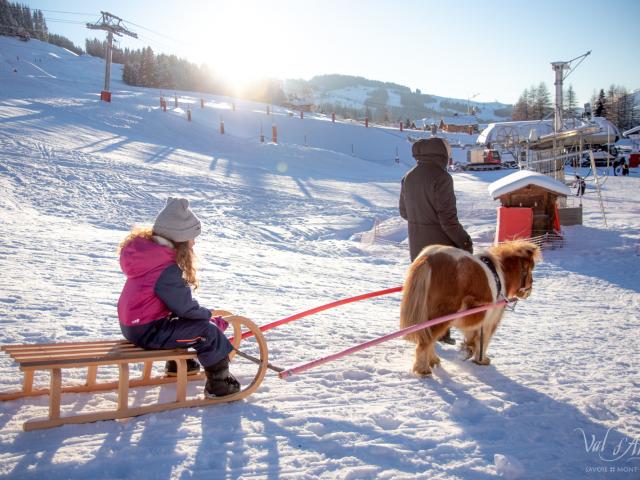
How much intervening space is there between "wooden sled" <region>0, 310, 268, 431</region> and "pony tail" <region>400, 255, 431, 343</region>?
1249 mm

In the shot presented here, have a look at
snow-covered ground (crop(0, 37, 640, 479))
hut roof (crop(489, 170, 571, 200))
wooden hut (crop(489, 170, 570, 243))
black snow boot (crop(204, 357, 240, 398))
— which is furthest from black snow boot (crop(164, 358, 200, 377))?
hut roof (crop(489, 170, 571, 200))

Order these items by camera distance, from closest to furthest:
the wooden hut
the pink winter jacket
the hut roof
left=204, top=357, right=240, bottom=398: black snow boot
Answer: the pink winter jacket < left=204, top=357, right=240, bottom=398: black snow boot < the hut roof < the wooden hut

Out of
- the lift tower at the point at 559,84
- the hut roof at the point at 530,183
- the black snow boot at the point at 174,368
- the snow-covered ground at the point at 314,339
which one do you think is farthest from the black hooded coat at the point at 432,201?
the lift tower at the point at 559,84

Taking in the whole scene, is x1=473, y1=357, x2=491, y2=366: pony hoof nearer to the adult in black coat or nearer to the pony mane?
the adult in black coat

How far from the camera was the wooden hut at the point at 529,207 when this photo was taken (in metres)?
10.1

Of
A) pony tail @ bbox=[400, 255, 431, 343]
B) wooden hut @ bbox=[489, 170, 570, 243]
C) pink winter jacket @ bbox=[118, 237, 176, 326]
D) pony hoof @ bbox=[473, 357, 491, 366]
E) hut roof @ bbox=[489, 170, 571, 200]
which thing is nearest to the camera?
pink winter jacket @ bbox=[118, 237, 176, 326]

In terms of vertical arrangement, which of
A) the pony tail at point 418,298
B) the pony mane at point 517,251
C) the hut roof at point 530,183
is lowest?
the pony tail at point 418,298

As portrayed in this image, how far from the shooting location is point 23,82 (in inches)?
1073

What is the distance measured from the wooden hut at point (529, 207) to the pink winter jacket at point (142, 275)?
29.6ft

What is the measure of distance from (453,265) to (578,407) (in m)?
1.34

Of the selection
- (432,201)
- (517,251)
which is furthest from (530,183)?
(432,201)

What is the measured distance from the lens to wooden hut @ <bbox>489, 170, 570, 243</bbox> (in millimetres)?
10125

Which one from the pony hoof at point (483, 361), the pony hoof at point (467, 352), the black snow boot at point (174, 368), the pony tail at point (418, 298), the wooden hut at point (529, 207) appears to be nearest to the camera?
the black snow boot at point (174, 368)

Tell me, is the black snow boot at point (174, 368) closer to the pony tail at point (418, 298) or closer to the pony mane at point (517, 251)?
the pony tail at point (418, 298)
